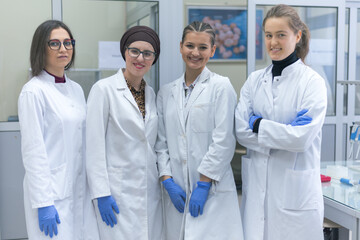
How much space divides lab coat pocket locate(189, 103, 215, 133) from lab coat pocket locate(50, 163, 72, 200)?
1.95 ft

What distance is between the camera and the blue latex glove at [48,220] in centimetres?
158

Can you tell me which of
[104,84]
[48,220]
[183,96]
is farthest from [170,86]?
[48,220]

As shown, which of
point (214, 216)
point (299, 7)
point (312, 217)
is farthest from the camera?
point (299, 7)

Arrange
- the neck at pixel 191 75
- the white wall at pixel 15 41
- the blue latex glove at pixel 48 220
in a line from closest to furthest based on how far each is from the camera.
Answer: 1. the blue latex glove at pixel 48 220
2. the neck at pixel 191 75
3. the white wall at pixel 15 41

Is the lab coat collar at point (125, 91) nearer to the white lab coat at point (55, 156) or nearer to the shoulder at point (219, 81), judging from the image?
the white lab coat at point (55, 156)

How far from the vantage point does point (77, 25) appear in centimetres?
237

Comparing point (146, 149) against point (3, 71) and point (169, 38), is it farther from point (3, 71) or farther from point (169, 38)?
point (3, 71)

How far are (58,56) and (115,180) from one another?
1.94 ft

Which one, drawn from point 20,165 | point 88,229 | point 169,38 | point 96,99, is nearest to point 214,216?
point 88,229

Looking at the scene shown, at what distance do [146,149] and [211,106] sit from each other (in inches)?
14.0

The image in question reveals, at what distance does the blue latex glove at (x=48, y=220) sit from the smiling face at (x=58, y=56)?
59 centimetres

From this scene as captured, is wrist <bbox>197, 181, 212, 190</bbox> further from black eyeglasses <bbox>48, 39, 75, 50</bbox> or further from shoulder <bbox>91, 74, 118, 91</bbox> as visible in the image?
black eyeglasses <bbox>48, 39, 75, 50</bbox>

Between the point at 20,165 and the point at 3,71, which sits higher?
the point at 3,71

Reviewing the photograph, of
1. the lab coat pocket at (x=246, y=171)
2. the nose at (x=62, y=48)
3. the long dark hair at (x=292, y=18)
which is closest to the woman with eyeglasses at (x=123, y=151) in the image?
the nose at (x=62, y=48)
